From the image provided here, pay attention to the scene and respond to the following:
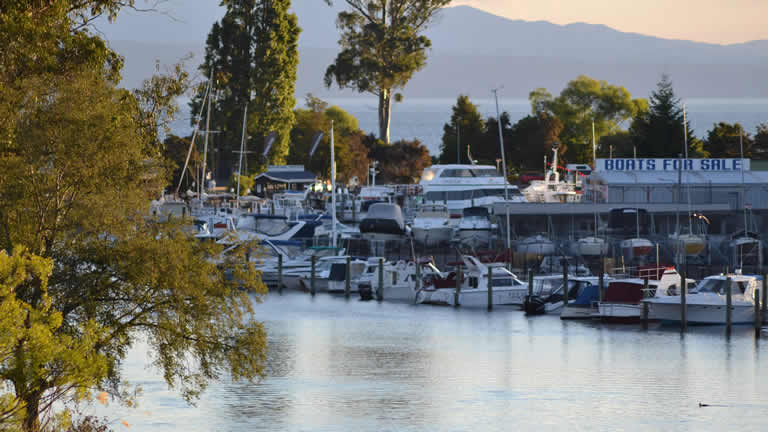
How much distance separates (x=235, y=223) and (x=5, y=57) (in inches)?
2077

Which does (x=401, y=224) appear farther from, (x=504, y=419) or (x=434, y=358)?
(x=504, y=419)

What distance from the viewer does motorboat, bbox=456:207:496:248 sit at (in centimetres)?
7112

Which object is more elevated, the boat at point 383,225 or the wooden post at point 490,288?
the boat at point 383,225

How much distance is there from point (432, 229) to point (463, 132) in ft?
170

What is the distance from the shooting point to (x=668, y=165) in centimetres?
7788

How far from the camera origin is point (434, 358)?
4319cm

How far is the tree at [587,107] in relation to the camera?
137500 mm

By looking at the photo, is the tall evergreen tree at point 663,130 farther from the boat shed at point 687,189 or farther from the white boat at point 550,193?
the boat shed at point 687,189

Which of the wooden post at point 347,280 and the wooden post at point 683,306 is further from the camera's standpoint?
the wooden post at point 347,280

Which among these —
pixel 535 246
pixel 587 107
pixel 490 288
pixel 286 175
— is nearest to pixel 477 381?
pixel 490 288

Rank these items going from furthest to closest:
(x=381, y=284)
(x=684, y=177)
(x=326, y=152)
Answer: (x=326, y=152) < (x=684, y=177) < (x=381, y=284)

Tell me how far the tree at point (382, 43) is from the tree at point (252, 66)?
21.6ft

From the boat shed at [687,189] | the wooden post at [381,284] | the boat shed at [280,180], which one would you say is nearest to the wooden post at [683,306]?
the wooden post at [381,284]

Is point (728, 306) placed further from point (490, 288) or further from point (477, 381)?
point (477, 381)
